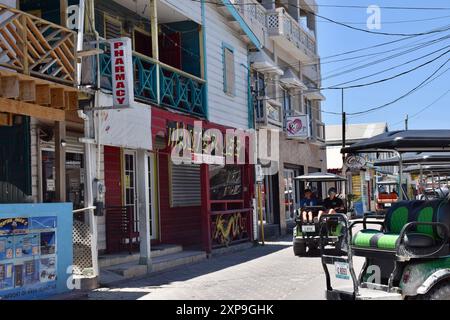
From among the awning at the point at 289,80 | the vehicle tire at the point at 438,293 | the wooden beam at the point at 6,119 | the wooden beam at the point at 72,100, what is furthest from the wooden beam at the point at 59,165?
the awning at the point at 289,80

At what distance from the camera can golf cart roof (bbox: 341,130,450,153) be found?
730 centimetres

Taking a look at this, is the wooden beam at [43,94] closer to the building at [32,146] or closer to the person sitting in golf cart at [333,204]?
the building at [32,146]

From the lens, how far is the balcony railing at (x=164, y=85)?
12.3m

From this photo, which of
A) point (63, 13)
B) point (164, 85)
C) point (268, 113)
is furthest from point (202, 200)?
point (268, 113)

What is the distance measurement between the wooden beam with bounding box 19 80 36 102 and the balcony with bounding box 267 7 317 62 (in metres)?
16.5

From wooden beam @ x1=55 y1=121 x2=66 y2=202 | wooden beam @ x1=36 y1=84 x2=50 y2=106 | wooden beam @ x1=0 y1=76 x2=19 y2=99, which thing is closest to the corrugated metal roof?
wooden beam @ x1=55 y1=121 x2=66 y2=202

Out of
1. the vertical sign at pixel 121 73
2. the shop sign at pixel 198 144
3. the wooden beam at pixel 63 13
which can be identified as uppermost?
the wooden beam at pixel 63 13

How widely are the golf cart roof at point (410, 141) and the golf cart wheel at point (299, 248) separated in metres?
7.62

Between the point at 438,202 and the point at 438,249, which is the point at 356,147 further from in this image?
the point at 438,249

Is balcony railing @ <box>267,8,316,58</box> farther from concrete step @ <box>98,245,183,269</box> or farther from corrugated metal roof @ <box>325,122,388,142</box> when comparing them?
corrugated metal roof @ <box>325,122,388,142</box>

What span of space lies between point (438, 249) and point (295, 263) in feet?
24.5

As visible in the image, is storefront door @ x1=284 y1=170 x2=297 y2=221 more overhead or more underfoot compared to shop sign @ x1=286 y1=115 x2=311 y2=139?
more underfoot
